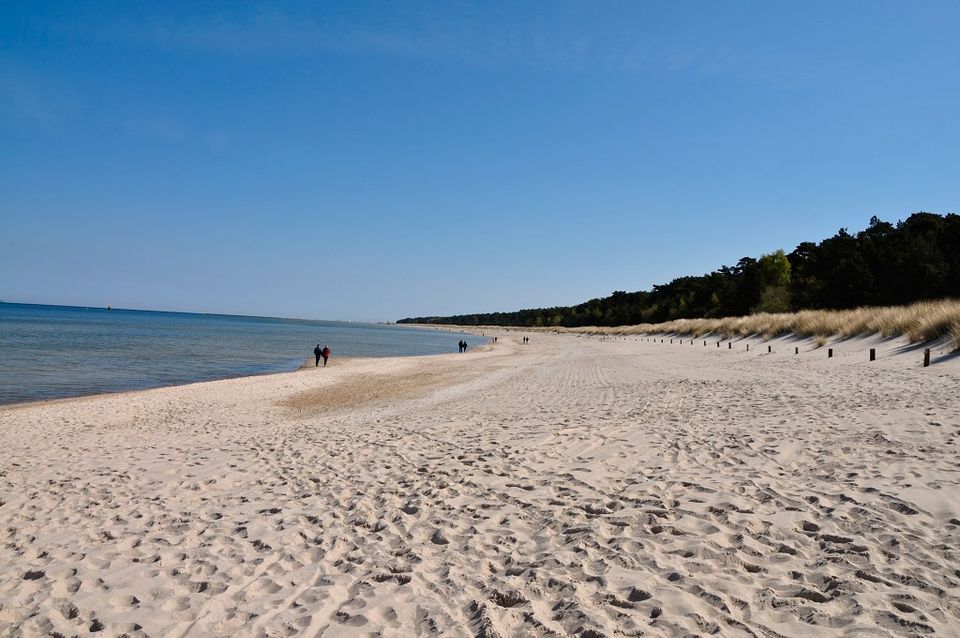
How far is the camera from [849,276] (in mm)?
45969

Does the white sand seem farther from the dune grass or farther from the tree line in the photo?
the tree line

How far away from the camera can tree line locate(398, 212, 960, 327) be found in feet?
131

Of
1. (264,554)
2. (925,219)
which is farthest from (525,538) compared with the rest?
(925,219)

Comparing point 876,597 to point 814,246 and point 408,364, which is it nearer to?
point 408,364

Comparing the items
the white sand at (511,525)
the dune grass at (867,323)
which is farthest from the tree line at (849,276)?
the white sand at (511,525)

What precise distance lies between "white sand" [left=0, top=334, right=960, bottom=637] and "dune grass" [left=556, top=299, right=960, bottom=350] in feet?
26.4

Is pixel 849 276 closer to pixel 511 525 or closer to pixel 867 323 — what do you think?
pixel 867 323

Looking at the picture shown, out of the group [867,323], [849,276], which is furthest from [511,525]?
[849,276]

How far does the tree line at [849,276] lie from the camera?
4003 cm

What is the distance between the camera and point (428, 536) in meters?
5.54

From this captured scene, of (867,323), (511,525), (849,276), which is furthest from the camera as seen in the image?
(849,276)

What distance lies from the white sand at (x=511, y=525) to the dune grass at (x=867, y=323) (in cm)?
804

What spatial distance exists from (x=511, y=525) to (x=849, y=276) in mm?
51619

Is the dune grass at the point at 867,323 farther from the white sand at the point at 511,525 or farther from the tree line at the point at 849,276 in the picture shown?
the tree line at the point at 849,276
